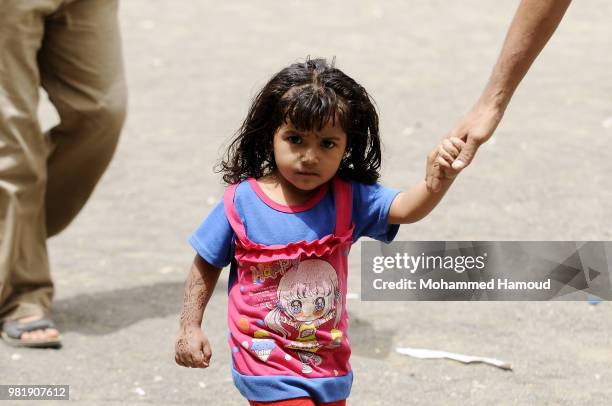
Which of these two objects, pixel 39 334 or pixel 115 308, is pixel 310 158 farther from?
pixel 115 308

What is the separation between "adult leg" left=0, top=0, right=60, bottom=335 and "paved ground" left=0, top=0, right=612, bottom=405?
0.26 meters

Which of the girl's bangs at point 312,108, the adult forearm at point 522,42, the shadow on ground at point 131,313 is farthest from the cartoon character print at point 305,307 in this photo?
the shadow on ground at point 131,313

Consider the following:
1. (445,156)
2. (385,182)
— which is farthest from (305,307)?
(385,182)

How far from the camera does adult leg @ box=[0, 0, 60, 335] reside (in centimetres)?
473

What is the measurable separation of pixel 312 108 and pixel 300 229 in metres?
0.33

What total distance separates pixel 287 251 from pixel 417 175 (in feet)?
13.0

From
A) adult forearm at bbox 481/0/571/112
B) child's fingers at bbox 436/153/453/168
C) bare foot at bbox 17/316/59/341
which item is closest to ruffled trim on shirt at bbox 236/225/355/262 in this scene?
child's fingers at bbox 436/153/453/168

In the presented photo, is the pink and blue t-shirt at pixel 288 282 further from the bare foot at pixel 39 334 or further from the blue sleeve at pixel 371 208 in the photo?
the bare foot at pixel 39 334

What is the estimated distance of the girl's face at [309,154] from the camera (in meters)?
3.17

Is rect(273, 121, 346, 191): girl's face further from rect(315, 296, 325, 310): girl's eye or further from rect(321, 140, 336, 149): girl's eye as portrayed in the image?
rect(315, 296, 325, 310): girl's eye

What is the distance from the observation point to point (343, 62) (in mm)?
9492

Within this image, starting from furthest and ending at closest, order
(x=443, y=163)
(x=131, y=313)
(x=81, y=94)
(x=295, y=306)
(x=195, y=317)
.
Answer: (x=131, y=313)
(x=81, y=94)
(x=195, y=317)
(x=295, y=306)
(x=443, y=163)

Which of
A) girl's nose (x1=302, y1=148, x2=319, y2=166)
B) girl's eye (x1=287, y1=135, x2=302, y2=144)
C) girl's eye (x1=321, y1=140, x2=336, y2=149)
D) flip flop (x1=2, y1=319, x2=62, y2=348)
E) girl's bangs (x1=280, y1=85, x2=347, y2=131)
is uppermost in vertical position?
girl's bangs (x1=280, y1=85, x2=347, y2=131)

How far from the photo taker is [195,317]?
3.35 metres
